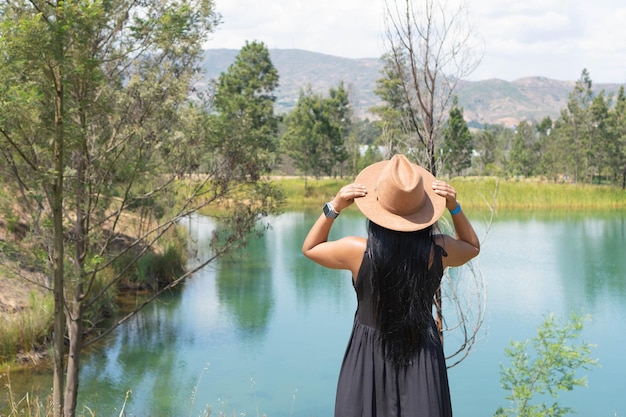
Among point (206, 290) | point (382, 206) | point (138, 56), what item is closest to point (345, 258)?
point (382, 206)

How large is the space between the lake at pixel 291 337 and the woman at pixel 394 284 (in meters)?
2.11

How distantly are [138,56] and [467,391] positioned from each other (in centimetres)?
425

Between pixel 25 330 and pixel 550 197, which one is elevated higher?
pixel 550 197

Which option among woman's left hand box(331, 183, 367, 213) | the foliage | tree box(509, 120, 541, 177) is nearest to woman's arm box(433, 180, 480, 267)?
woman's left hand box(331, 183, 367, 213)

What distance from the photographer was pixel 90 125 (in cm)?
404

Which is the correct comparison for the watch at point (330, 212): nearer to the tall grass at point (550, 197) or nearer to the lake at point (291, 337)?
the lake at point (291, 337)

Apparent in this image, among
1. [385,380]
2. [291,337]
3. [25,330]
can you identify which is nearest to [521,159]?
[291,337]

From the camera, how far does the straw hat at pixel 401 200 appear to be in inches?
64.6

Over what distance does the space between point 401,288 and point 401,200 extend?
9.4 inches

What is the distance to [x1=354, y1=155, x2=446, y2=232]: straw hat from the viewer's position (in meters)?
1.64

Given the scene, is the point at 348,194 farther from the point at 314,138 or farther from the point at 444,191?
the point at 314,138

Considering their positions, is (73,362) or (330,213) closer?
(330,213)

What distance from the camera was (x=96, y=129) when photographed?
4238 mm

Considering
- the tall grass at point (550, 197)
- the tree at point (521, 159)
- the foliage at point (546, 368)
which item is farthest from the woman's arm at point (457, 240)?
the tree at point (521, 159)
